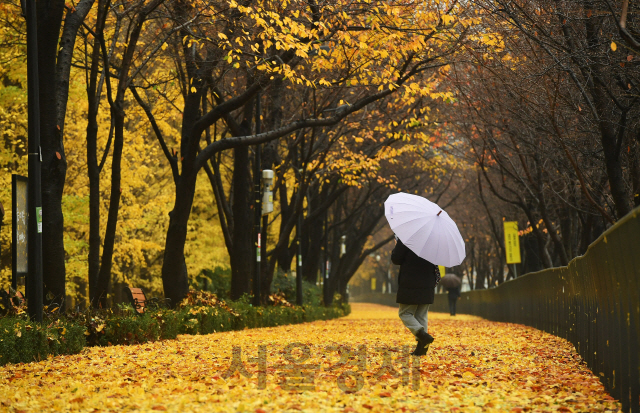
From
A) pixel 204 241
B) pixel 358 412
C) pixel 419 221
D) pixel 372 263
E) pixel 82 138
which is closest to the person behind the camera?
pixel 358 412

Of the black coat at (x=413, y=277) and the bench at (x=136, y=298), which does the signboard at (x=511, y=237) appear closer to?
the bench at (x=136, y=298)

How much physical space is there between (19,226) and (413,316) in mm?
5830

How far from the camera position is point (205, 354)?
10203mm

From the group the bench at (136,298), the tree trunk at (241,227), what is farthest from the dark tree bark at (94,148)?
the tree trunk at (241,227)

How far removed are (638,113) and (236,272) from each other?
1100cm

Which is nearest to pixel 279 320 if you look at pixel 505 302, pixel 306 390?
pixel 505 302

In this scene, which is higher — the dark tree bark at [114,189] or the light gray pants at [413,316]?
the dark tree bark at [114,189]

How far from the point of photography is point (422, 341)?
32.0 feet

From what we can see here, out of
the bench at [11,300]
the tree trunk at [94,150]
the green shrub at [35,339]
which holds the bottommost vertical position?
the green shrub at [35,339]

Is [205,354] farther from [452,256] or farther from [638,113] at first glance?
[638,113]

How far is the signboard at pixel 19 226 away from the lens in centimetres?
1118

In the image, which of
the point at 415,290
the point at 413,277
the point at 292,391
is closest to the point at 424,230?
the point at 413,277

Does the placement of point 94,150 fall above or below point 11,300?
above

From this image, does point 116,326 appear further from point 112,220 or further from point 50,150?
point 112,220
